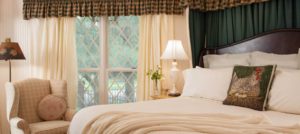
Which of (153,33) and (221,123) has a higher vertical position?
(153,33)

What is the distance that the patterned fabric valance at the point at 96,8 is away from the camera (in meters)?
3.79

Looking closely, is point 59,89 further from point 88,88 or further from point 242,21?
point 242,21

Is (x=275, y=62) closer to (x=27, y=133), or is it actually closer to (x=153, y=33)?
(x=153, y=33)

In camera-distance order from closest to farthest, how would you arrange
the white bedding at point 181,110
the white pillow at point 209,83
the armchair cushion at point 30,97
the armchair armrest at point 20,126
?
the white bedding at point 181,110 → the white pillow at point 209,83 → the armchair armrest at point 20,126 → the armchair cushion at point 30,97

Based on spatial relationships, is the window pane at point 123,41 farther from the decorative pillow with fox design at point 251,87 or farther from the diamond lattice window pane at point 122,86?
the decorative pillow with fox design at point 251,87

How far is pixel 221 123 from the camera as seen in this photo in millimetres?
1637

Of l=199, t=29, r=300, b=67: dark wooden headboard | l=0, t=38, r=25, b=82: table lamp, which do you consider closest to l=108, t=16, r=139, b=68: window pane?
l=0, t=38, r=25, b=82: table lamp

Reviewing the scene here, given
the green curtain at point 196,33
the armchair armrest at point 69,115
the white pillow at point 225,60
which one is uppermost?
the green curtain at point 196,33

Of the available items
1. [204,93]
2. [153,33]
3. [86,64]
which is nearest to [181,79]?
[153,33]

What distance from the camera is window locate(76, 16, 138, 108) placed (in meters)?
4.09

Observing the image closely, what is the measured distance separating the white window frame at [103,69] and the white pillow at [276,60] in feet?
5.80

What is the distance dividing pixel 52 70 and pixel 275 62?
280cm

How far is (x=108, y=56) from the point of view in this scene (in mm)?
4137

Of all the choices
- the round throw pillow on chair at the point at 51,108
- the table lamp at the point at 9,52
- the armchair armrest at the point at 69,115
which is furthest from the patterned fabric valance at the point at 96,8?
the armchair armrest at the point at 69,115
